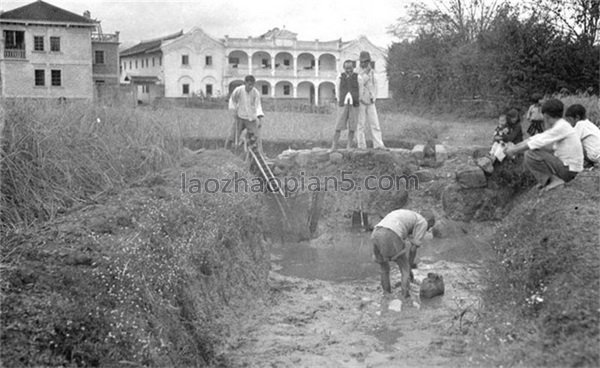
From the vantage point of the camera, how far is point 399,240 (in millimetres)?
7867

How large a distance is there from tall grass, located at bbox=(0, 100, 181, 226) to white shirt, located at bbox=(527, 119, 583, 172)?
5366 mm

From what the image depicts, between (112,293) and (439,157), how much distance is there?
11.5 metres

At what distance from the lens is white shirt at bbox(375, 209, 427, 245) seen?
786 centimetres

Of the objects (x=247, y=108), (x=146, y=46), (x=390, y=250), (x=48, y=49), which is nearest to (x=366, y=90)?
(x=247, y=108)

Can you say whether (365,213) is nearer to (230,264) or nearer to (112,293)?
(230,264)

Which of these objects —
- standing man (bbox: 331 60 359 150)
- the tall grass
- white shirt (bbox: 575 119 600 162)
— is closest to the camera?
the tall grass

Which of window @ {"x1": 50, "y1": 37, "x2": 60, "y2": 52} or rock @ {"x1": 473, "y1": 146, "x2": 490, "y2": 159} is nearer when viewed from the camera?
rock @ {"x1": 473, "y1": 146, "x2": 490, "y2": 159}

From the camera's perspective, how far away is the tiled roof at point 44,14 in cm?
3775

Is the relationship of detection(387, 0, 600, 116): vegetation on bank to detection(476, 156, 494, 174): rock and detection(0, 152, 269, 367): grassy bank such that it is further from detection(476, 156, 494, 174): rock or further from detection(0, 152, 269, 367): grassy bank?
detection(0, 152, 269, 367): grassy bank

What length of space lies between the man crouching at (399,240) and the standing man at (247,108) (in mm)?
6136

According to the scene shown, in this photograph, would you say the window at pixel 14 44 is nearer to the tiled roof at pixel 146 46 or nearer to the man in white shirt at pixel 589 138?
the tiled roof at pixel 146 46

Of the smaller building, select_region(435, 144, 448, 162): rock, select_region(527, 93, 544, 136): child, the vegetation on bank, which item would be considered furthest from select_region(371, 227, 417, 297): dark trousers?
the smaller building

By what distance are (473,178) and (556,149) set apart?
193 inches

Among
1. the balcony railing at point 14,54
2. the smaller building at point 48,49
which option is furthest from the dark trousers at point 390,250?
the balcony railing at point 14,54
